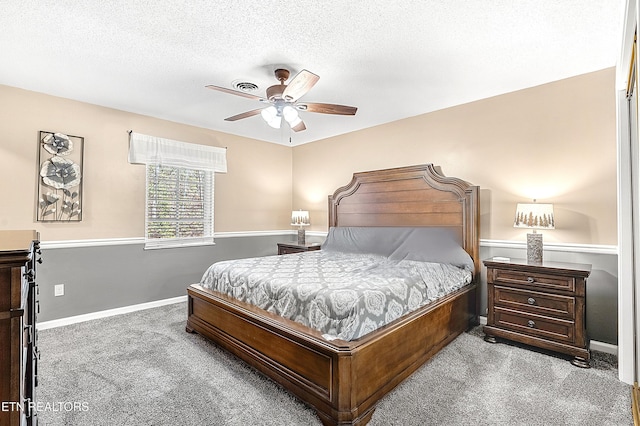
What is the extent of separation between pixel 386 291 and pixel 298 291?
0.63 metres

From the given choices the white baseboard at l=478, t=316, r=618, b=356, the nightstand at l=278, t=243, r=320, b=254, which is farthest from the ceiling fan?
the white baseboard at l=478, t=316, r=618, b=356

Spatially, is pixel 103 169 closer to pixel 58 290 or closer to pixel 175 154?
pixel 175 154

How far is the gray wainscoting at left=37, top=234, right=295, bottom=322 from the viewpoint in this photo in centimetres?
339

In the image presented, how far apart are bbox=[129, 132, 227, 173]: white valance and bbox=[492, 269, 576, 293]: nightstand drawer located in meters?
3.89

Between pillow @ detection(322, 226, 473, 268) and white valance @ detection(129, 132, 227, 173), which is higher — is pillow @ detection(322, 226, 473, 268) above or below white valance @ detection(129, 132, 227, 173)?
below

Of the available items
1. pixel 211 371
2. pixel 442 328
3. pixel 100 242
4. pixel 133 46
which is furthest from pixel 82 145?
pixel 442 328

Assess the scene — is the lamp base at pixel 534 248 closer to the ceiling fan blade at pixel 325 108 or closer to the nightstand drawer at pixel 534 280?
the nightstand drawer at pixel 534 280

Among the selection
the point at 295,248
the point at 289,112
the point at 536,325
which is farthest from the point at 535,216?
the point at 295,248

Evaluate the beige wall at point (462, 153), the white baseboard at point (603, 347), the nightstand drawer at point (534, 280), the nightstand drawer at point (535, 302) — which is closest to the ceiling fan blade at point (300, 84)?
the beige wall at point (462, 153)

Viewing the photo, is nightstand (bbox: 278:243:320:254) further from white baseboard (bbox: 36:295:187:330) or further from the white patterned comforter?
white baseboard (bbox: 36:295:187:330)

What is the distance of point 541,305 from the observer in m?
2.71

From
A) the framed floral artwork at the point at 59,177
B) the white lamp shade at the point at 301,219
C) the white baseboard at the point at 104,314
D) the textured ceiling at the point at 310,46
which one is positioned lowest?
the white baseboard at the point at 104,314

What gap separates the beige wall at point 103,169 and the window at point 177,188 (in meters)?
0.11

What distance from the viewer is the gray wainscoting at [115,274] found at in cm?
339
